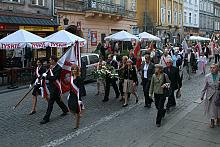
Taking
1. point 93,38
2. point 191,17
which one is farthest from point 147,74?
point 191,17

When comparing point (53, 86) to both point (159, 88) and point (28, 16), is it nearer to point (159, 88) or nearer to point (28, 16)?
point (159, 88)

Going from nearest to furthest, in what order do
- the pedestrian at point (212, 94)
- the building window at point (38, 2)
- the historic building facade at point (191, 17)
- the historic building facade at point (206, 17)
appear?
the pedestrian at point (212, 94), the building window at point (38, 2), the historic building facade at point (191, 17), the historic building facade at point (206, 17)

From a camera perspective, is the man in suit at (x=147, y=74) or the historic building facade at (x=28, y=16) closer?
the man in suit at (x=147, y=74)

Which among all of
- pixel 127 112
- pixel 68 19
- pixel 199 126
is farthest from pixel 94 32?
pixel 199 126

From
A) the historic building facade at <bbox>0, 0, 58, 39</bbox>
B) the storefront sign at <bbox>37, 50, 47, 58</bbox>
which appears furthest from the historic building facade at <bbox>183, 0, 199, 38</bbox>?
the storefront sign at <bbox>37, 50, 47, 58</bbox>

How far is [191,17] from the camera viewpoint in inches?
2218

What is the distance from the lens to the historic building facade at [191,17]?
53.7 metres

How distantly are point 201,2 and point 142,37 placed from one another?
136 ft

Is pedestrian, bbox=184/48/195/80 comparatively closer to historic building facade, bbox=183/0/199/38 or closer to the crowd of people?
the crowd of people

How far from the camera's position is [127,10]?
33.0 meters

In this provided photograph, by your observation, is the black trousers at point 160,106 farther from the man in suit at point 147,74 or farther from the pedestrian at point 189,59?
the pedestrian at point 189,59

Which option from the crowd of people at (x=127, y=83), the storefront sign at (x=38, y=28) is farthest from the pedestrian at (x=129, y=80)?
the storefront sign at (x=38, y=28)

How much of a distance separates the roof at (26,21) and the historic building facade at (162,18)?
2031 centimetres

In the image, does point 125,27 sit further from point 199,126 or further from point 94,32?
point 199,126
